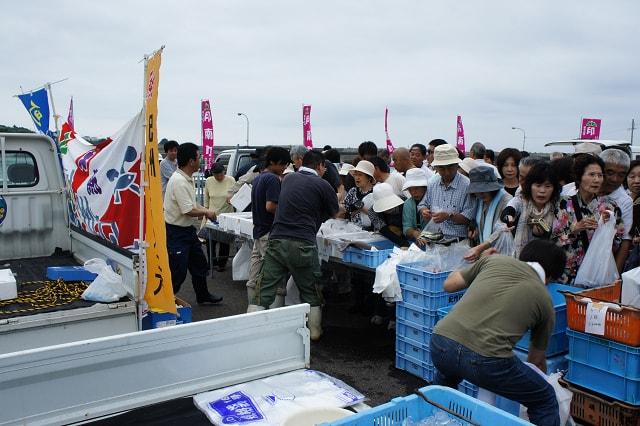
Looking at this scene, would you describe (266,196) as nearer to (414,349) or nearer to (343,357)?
(343,357)

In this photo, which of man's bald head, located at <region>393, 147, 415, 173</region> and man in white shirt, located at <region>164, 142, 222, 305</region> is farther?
man's bald head, located at <region>393, 147, 415, 173</region>

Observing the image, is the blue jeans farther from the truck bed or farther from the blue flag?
the blue flag

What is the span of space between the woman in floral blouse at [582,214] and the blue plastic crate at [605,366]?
78 cm

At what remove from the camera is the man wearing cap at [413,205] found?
5273 millimetres

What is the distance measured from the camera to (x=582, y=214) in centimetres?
414

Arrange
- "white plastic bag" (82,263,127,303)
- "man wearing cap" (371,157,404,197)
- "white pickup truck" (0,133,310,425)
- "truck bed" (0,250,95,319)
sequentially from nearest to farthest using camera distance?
"white pickup truck" (0,133,310,425) < "truck bed" (0,250,95,319) < "white plastic bag" (82,263,127,303) < "man wearing cap" (371,157,404,197)

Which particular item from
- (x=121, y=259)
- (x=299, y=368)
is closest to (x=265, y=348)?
(x=299, y=368)

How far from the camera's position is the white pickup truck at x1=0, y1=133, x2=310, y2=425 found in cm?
228

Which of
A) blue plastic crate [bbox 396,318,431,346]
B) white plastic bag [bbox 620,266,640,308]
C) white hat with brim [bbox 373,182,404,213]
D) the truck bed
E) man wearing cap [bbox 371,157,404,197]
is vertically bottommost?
blue plastic crate [bbox 396,318,431,346]

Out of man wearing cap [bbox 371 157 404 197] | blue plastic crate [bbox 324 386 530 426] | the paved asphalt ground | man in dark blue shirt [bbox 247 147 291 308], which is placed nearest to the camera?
blue plastic crate [bbox 324 386 530 426]

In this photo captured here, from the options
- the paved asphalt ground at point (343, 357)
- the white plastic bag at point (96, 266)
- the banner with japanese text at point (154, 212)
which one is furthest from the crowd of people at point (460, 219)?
the white plastic bag at point (96, 266)

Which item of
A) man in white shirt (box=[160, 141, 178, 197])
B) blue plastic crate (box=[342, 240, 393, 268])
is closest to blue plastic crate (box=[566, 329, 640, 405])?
blue plastic crate (box=[342, 240, 393, 268])

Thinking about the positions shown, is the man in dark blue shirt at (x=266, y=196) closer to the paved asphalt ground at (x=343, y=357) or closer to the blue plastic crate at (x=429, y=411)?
the paved asphalt ground at (x=343, y=357)

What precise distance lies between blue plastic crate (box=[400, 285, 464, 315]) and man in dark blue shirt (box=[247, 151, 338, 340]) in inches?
40.3
